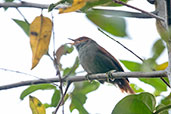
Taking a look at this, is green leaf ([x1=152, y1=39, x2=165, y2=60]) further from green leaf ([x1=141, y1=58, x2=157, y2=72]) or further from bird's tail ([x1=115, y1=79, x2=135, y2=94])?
bird's tail ([x1=115, y1=79, x2=135, y2=94])

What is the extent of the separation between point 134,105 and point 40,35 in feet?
1.88

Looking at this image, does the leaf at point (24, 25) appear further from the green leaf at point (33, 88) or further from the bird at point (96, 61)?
the bird at point (96, 61)

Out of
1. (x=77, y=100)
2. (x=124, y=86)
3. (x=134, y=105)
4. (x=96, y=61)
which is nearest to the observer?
(x=134, y=105)

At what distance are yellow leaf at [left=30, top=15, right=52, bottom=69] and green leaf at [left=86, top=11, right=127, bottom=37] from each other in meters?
0.42


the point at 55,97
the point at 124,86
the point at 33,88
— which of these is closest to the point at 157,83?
the point at 55,97

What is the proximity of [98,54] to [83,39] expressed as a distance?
2.29ft

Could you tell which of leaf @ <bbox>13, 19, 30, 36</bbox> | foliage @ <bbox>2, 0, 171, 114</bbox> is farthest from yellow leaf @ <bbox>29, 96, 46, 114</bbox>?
leaf @ <bbox>13, 19, 30, 36</bbox>

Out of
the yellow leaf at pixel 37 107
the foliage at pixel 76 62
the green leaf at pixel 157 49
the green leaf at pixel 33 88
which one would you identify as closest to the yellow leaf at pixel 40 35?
the foliage at pixel 76 62

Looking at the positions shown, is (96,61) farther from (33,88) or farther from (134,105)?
(134,105)

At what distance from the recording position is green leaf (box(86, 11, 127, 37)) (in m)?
0.68

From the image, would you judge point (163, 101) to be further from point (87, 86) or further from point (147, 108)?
point (87, 86)

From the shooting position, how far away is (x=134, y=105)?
86cm

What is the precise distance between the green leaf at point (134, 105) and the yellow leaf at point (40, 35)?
1.63 feet

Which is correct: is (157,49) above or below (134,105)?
above
